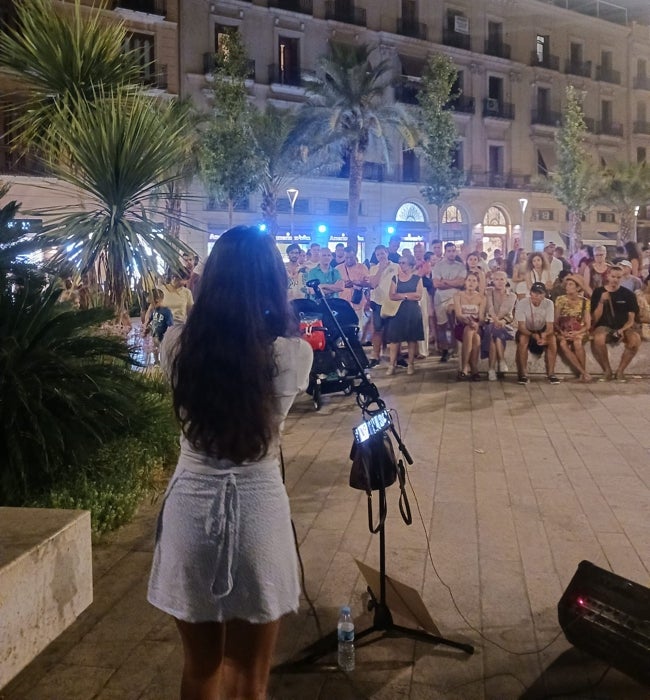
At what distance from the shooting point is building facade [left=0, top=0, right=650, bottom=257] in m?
30.0

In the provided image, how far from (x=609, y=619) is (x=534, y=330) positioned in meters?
7.36

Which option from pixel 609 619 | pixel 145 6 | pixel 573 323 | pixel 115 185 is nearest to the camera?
pixel 609 619

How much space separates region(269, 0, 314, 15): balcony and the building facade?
7 cm

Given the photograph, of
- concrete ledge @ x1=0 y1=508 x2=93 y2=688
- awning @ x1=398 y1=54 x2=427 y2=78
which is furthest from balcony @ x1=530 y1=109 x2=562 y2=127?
concrete ledge @ x1=0 y1=508 x2=93 y2=688

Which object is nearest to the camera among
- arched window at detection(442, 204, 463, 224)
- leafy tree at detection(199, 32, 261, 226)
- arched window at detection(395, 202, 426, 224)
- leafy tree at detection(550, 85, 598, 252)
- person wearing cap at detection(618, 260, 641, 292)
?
person wearing cap at detection(618, 260, 641, 292)

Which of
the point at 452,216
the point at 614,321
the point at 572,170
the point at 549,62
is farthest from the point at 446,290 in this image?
the point at 549,62

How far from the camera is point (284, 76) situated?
107ft

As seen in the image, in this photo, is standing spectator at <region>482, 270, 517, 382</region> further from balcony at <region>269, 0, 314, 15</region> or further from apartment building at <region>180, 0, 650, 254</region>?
balcony at <region>269, 0, 314, 15</region>

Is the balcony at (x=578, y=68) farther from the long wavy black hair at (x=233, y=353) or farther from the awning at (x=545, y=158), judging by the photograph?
the long wavy black hair at (x=233, y=353)

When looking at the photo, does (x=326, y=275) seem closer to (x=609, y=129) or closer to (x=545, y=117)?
(x=545, y=117)

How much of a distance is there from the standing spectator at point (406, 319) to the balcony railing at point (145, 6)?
23.4 metres

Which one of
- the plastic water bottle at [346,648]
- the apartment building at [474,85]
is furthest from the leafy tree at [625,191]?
the plastic water bottle at [346,648]

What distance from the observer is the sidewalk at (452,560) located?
2766mm

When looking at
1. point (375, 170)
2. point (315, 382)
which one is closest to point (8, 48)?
point (315, 382)
